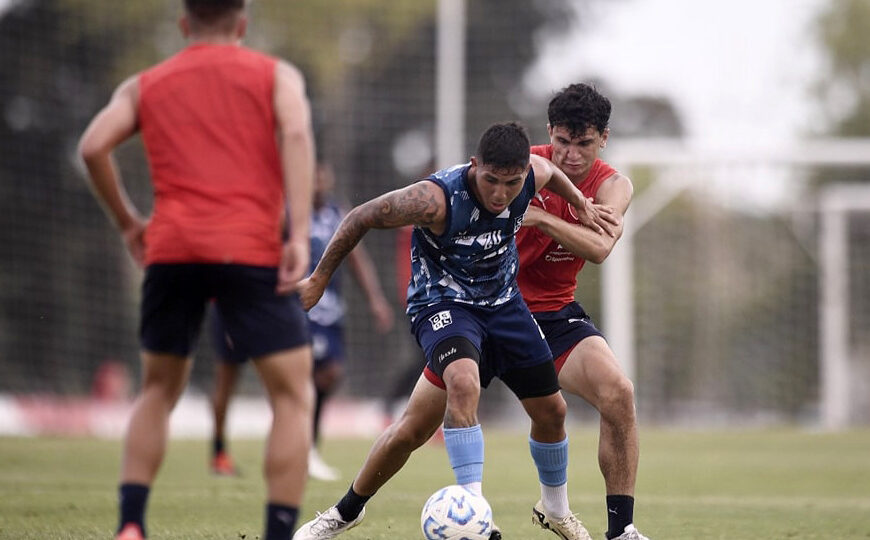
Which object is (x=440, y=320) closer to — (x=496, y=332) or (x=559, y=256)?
(x=496, y=332)

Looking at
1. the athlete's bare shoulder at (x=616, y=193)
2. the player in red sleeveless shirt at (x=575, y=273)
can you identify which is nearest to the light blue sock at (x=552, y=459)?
the player in red sleeveless shirt at (x=575, y=273)

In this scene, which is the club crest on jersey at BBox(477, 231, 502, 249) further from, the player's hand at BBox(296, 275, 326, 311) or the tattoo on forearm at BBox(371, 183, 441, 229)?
the player's hand at BBox(296, 275, 326, 311)

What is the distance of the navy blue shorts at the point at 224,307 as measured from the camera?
15.9 feet

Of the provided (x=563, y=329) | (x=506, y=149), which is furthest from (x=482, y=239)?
(x=563, y=329)

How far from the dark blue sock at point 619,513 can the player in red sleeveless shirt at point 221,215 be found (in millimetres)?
1973

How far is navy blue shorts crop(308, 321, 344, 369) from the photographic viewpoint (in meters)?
11.5

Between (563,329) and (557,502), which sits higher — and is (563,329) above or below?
above

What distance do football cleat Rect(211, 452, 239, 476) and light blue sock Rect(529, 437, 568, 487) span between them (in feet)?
14.9

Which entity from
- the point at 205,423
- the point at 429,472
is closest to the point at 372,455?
the point at 429,472

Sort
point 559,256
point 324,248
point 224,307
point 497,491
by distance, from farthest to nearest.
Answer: point 324,248 < point 497,491 < point 559,256 < point 224,307

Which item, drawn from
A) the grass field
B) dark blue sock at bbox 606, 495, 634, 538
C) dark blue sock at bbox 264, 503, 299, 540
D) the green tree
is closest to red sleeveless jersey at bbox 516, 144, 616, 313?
dark blue sock at bbox 606, 495, 634, 538

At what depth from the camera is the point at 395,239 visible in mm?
22109

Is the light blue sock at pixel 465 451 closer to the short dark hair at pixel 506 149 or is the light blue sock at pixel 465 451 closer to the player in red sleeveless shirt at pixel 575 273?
the player in red sleeveless shirt at pixel 575 273

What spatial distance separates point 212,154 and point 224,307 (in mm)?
543
